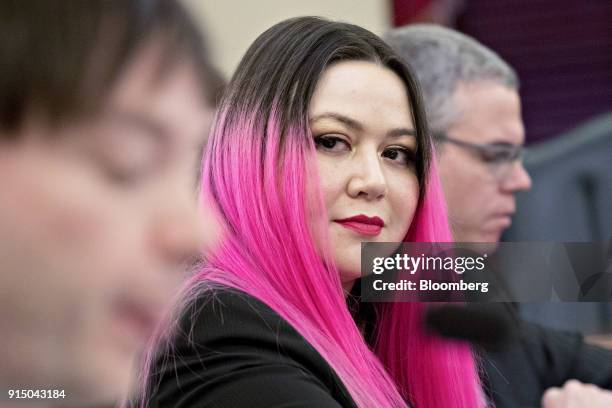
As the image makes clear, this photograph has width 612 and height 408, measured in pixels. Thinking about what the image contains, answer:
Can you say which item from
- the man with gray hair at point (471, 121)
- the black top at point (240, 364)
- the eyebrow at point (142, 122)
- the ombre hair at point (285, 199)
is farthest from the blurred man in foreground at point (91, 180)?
the man with gray hair at point (471, 121)

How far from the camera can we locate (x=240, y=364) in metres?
0.80

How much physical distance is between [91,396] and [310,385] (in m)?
0.42

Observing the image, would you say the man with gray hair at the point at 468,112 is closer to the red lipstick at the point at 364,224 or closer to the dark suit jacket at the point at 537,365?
the dark suit jacket at the point at 537,365

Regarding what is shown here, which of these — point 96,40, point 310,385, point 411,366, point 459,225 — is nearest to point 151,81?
point 96,40

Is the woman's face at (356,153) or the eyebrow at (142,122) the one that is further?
the woman's face at (356,153)

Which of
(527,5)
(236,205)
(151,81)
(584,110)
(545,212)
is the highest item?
(527,5)

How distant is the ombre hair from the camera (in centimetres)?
90

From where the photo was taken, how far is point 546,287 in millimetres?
1021

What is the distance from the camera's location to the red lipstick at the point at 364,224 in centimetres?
93

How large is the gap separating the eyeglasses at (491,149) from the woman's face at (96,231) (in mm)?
1118

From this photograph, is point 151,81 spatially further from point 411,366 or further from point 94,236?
point 411,366

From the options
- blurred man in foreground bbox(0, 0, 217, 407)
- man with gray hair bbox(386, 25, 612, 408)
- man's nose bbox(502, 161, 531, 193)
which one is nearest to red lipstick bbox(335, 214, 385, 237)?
man with gray hair bbox(386, 25, 612, 408)

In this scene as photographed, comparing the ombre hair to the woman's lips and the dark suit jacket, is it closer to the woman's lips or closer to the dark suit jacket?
the dark suit jacket

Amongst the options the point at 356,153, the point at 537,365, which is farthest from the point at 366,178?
the point at 537,365
